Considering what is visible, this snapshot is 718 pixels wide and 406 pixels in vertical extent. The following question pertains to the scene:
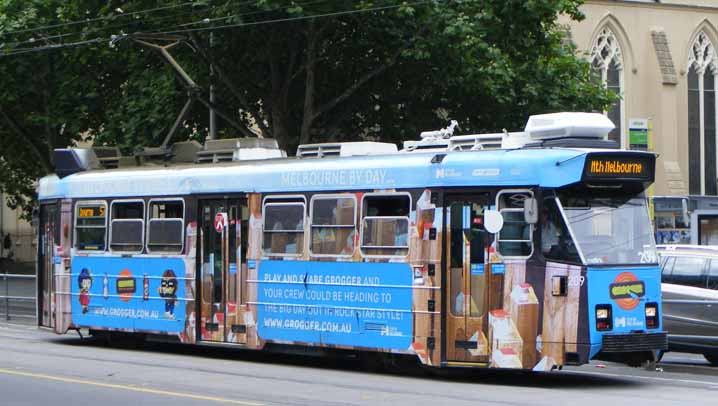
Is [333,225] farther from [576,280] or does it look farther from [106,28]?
[106,28]

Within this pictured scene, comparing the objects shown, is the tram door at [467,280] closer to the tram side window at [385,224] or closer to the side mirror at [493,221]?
the side mirror at [493,221]

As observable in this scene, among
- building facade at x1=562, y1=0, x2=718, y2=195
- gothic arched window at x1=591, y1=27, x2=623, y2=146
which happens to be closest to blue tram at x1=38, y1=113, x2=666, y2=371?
building facade at x1=562, y1=0, x2=718, y2=195

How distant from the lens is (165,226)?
19484mm

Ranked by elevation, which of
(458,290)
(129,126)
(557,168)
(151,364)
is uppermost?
(129,126)

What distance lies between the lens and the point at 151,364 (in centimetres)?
1784

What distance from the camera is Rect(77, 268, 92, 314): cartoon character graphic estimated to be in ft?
68.6

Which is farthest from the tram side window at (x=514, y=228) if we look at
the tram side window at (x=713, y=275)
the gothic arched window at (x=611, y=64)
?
the gothic arched window at (x=611, y=64)

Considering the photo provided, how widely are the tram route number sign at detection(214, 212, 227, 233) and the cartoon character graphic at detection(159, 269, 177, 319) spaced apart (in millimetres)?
1138

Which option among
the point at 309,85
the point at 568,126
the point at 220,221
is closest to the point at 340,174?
the point at 220,221

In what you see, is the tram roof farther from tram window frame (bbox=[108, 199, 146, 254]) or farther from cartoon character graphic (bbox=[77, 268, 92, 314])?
cartoon character graphic (bbox=[77, 268, 92, 314])

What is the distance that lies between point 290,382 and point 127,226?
5.94m

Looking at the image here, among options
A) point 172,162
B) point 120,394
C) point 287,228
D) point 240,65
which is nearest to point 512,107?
point 240,65

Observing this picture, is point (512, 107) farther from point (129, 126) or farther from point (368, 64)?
point (129, 126)

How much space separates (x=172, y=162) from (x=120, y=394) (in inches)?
300
